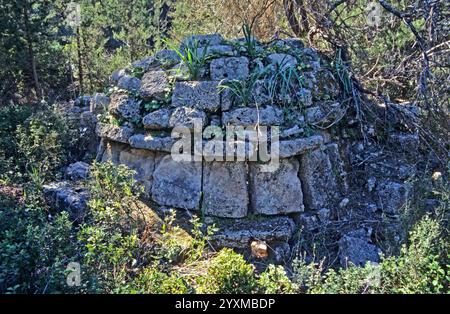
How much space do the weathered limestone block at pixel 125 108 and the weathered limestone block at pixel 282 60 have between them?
1.41 metres

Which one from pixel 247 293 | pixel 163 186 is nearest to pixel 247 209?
pixel 163 186

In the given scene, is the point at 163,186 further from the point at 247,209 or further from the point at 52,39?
the point at 52,39

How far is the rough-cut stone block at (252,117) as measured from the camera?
4.07 meters

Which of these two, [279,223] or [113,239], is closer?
[113,239]

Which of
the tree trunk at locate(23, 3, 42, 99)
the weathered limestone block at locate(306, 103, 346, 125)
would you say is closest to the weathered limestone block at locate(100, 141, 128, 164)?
the weathered limestone block at locate(306, 103, 346, 125)

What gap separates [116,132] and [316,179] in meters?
1.95

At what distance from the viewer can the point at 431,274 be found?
9.96 feet

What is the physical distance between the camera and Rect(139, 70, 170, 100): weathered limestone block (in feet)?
14.3

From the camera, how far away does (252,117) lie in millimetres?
4078

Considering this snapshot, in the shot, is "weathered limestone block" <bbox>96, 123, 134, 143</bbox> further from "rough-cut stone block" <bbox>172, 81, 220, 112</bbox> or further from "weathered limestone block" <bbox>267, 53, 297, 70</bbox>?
"weathered limestone block" <bbox>267, 53, 297, 70</bbox>

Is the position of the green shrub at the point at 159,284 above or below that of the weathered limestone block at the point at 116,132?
below

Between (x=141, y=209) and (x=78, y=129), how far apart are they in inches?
72.6

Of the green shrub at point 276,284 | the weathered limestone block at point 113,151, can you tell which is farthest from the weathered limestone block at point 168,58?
the green shrub at point 276,284

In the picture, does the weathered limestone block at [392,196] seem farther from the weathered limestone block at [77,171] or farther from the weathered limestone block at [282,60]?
the weathered limestone block at [77,171]
